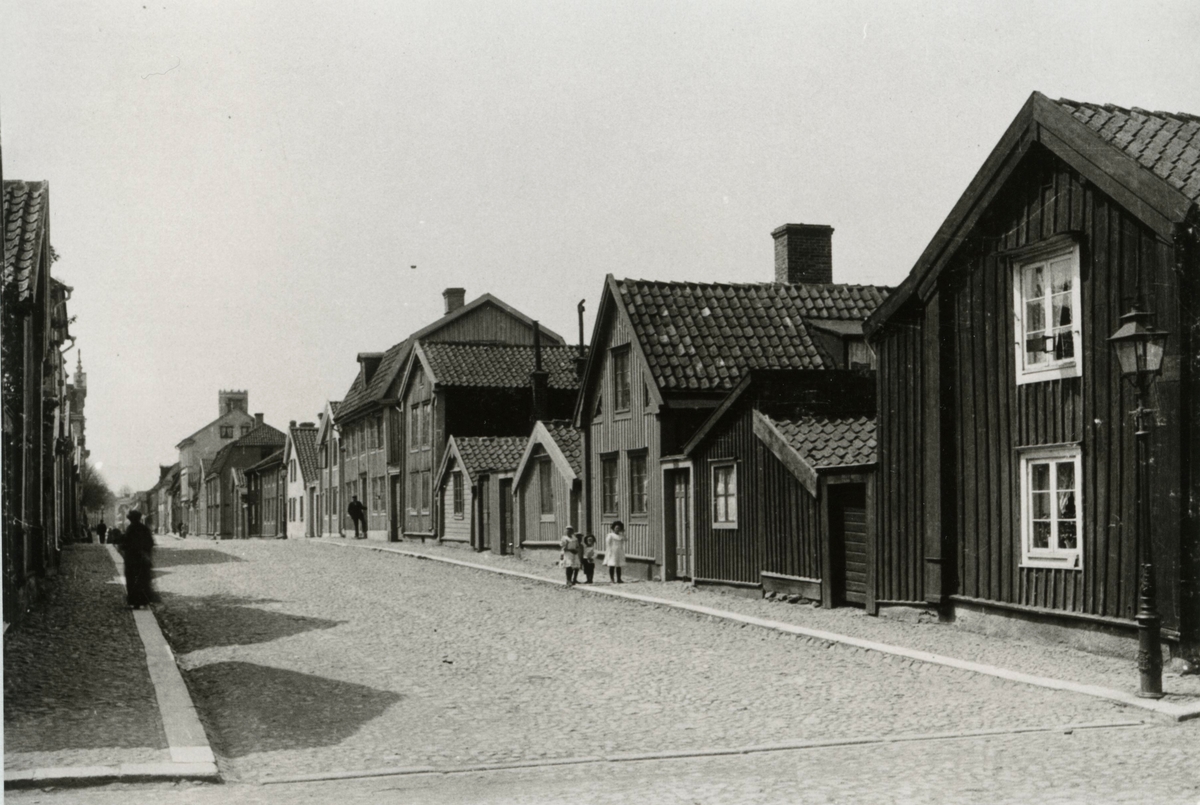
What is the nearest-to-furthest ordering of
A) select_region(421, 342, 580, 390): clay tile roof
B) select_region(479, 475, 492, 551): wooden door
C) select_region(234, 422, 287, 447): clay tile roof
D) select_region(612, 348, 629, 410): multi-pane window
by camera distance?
select_region(612, 348, 629, 410): multi-pane window
select_region(479, 475, 492, 551): wooden door
select_region(421, 342, 580, 390): clay tile roof
select_region(234, 422, 287, 447): clay tile roof

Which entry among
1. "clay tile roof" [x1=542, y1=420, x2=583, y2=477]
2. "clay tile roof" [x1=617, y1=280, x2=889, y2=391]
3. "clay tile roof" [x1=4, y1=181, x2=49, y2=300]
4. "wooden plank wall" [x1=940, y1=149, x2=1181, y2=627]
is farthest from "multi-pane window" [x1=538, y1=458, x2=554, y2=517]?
"wooden plank wall" [x1=940, y1=149, x2=1181, y2=627]

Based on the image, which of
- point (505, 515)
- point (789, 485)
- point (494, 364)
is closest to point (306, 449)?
point (494, 364)

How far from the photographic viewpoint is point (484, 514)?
1436 inches

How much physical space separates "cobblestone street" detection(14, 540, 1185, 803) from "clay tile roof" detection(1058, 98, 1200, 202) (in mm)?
5596

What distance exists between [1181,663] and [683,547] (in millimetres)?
12105

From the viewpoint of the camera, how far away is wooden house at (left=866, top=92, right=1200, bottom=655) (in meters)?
12.8

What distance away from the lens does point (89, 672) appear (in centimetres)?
1195

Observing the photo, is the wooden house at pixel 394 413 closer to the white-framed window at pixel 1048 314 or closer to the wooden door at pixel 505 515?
the wooden door at pixel 505 515

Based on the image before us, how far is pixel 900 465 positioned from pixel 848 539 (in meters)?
1.81

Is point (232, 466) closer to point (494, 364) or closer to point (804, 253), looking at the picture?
point (494, 364)

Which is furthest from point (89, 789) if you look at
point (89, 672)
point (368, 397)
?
point (368, 397)

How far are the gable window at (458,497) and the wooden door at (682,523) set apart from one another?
49.1ft

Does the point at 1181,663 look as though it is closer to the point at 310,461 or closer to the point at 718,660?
the point at 718,660

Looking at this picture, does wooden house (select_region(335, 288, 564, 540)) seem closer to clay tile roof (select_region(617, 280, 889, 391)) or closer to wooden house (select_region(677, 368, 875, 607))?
clay tile roof (select_region(617, 280, 889, 391))
